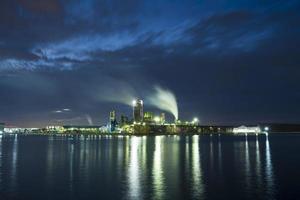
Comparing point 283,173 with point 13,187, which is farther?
point 283,173

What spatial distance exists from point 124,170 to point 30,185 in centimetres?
1859

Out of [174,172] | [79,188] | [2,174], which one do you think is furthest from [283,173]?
[2,174]

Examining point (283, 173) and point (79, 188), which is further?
point (283, 173)

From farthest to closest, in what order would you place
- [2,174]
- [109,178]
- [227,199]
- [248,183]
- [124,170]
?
[124,170] < [2,174] < [109,178] < [248,183] < [227,199]

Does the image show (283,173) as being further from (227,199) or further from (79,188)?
(79,188)

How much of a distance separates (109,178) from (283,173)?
2625 centimetres

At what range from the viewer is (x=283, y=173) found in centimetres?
5816

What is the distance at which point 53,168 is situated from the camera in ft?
215

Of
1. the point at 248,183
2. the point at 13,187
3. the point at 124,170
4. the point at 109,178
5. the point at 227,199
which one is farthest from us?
the point at 124,170

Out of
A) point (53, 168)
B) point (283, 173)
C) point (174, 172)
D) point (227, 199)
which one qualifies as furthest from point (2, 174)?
point (283, 173)

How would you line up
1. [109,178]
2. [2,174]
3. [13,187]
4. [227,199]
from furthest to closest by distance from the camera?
[2,174], [109,178], [13,187], [227,199]

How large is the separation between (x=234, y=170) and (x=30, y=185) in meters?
32.1

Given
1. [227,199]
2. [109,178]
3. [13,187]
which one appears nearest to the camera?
[227,199]

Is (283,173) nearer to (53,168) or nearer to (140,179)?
(140,179)
